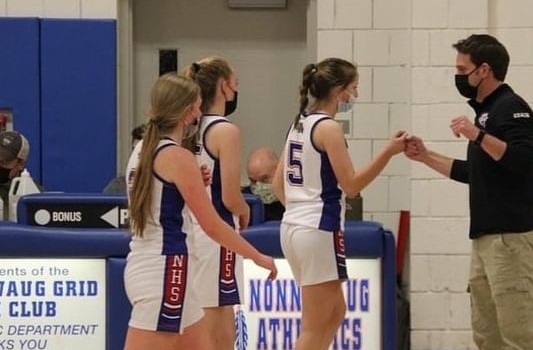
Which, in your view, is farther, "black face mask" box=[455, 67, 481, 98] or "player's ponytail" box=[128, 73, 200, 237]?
"black face mask" box=[455, 67, 481, 98]

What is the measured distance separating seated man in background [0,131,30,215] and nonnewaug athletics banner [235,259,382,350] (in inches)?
74.0

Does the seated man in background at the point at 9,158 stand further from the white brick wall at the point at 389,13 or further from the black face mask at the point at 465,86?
the black face mask at the point at 465,86

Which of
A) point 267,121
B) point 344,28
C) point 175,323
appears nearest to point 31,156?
point 267,121

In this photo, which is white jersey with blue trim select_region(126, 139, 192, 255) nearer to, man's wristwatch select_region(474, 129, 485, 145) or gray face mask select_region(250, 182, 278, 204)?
man's wristwatch select_region(474, 129, 485, 145)

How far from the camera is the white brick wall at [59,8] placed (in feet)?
23.9

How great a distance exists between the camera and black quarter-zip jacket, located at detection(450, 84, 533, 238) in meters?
3.99

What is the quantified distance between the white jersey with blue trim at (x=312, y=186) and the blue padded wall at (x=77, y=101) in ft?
11.3

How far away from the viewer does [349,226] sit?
197 inches

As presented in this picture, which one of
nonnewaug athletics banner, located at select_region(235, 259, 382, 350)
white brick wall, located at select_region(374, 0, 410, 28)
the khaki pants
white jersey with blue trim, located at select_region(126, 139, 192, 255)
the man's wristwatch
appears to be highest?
white brick wall, located at select_region(374, 0, 410, 28)

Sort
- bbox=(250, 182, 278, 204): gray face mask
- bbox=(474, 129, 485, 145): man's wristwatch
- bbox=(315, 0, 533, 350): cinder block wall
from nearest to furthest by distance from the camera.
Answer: bbox=(474, 129, 485, 145): man's wristwatch
bbox=(250, 182, 278, 204): gray face mask
bbox=(315, 0, 533, 350): cinder block wall

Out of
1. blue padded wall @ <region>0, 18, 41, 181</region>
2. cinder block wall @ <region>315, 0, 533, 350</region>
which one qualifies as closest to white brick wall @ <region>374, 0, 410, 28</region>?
cinder block wall @ <region>315, 0, 533, 350</region>

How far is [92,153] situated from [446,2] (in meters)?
2.77

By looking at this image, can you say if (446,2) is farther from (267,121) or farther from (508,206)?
(508,206)

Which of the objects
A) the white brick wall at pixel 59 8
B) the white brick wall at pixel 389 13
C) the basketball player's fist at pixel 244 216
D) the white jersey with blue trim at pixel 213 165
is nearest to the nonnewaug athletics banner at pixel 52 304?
the basketball player's fist at pixel 244 216
